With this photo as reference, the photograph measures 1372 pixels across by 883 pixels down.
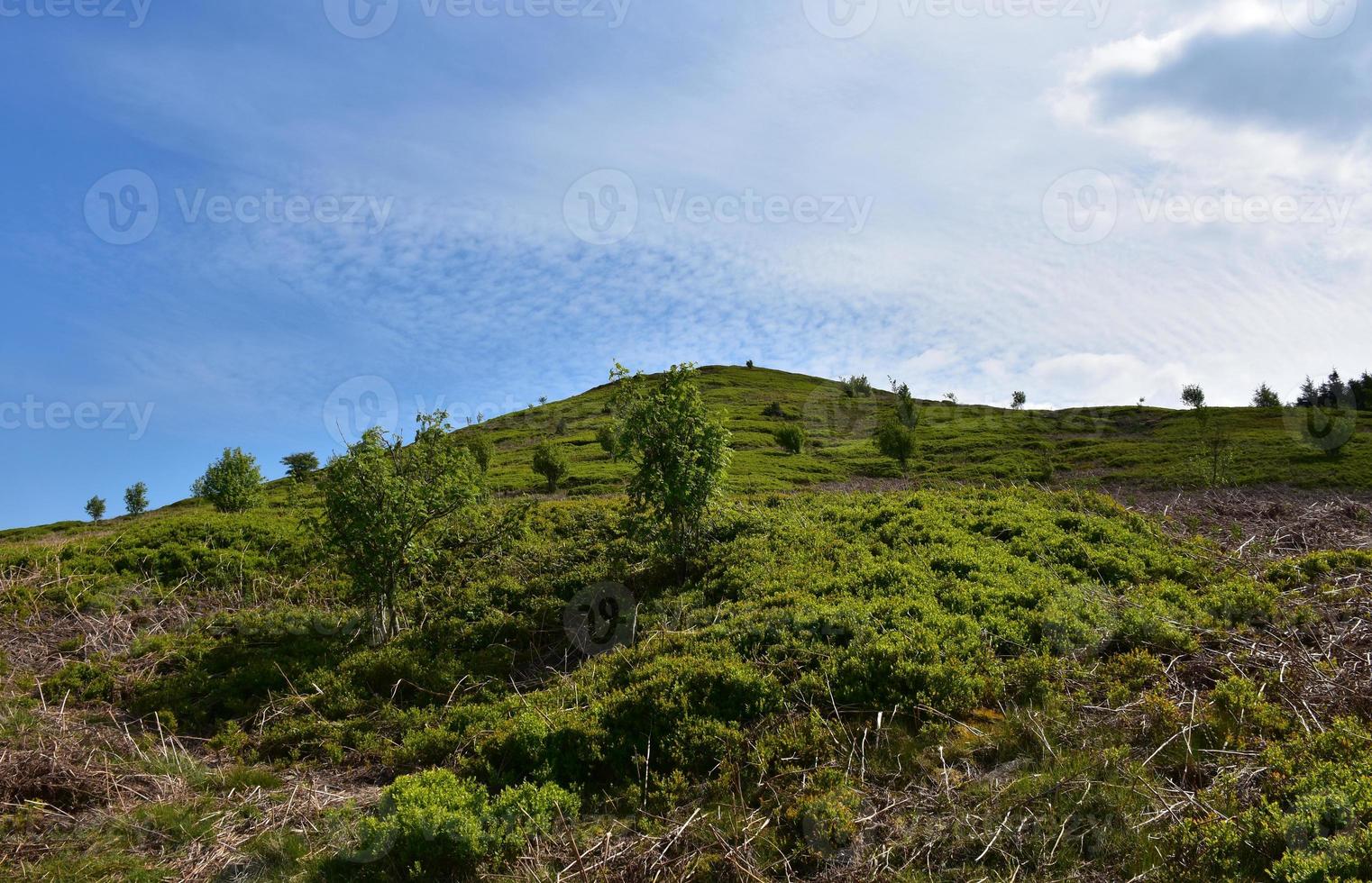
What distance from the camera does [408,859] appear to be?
26.2 ft

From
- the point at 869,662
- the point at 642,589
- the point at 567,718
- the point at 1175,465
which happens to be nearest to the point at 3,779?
the point at 567,718

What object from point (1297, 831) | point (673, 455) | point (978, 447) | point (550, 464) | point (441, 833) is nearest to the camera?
point (1297, 831)

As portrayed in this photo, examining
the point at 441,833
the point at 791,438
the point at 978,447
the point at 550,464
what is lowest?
the point at 441,833

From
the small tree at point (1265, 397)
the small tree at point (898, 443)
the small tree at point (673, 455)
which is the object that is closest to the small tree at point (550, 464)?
the small tree at point (898, 443)

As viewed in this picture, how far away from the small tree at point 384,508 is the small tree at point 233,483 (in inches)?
1182

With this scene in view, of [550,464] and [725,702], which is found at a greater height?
[550,464]

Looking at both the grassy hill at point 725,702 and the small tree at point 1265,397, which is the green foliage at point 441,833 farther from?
the small tree at point 1265,397

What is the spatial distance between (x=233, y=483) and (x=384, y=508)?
33.2 m

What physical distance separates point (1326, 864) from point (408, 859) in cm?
871

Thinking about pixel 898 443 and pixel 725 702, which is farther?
pixel 898 443

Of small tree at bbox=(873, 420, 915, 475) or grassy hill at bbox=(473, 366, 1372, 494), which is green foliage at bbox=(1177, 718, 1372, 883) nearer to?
grassy hill at bbox=(473, 366, 1372, 494)

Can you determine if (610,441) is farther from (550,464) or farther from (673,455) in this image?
(550,464)

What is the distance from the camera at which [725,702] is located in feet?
34.5

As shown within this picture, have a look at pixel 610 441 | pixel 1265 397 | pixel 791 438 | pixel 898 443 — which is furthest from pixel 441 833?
pixel 1265 397
